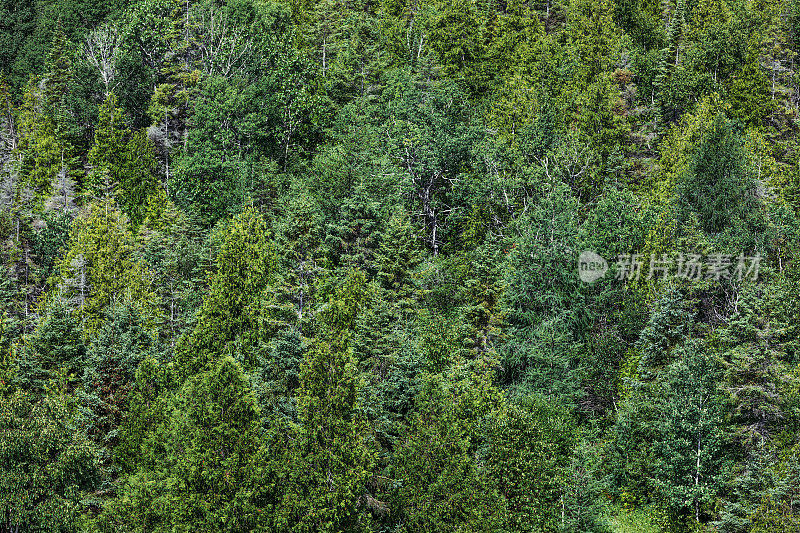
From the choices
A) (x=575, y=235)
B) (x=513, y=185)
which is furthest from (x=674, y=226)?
(x=513, y=185)

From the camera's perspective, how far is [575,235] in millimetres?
69688

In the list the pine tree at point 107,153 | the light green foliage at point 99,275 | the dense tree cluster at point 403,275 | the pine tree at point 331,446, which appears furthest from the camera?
the pine tree at point 107,153

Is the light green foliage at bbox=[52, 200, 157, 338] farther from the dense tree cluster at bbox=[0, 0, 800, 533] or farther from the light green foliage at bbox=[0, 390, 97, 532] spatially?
the light green foliage at bbox=[0, 390, 97, 532]

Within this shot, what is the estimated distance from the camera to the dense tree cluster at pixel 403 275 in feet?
155

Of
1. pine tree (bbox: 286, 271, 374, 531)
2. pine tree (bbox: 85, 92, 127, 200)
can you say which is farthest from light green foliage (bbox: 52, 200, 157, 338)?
pine tree (bbox: 286, 271, 374, 531)

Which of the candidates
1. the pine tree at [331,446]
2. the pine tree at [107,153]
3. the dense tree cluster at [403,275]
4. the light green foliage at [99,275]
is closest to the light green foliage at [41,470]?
the dense tree cluster at [403,275]

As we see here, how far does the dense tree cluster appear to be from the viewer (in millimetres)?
47344

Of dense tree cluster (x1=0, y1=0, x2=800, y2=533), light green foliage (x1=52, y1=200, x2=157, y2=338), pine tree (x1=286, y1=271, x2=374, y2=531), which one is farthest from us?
light green foliage (x1=52, y1=200, x2=157, y2=338)

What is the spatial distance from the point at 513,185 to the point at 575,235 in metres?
9.55

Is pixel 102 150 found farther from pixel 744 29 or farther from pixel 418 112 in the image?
pixel 744 29

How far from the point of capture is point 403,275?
226 feet

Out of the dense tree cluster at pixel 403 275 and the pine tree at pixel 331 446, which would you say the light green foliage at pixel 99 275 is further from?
the pine tree at pixel 331 446

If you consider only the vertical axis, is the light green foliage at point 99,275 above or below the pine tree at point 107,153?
below

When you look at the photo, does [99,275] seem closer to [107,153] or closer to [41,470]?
[107,153]
